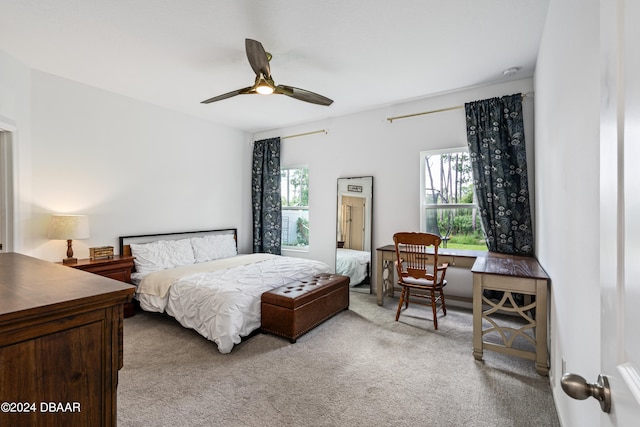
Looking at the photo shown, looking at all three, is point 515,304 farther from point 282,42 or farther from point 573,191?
point 282,42

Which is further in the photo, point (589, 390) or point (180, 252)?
point (180, 252)

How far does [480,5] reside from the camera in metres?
2.17

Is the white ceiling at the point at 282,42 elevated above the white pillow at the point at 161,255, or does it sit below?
above

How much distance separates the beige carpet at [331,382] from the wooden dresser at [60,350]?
1069mm

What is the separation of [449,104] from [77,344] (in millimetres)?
4122

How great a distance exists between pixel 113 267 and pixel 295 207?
2.82 meters

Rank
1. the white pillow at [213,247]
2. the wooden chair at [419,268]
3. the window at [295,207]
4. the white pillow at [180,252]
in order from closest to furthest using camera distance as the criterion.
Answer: the wooden chair at [419,268]
the white pillow at [180,252]
the white pillow at [213,247]
the window at [295,207]

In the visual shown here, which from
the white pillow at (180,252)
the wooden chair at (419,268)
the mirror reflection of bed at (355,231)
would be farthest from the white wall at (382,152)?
the white pillow at (180,252)

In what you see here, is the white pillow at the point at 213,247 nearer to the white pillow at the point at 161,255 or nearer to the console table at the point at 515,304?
the white pillow at the point at 161,255

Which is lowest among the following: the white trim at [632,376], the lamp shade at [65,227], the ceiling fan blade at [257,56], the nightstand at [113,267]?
the nightstand at [113,267]

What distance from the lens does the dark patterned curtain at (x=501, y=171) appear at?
129 inches

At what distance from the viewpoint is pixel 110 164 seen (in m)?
3.75

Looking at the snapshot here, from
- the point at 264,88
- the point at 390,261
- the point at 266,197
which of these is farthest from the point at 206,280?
the point at 266,197

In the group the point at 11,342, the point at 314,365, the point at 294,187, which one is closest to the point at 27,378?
the point at 11,342
